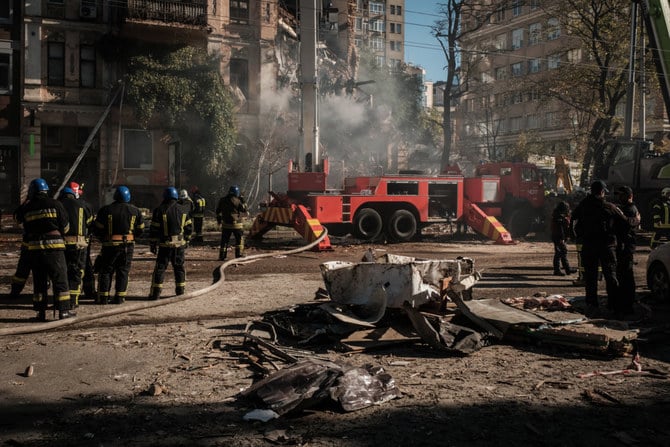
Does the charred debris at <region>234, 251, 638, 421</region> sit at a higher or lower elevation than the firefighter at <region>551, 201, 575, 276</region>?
lower

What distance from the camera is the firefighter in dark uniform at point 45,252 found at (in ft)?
25.7

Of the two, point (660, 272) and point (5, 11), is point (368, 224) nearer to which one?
point (660, 272)

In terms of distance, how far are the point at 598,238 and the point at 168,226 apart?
657 centimetres

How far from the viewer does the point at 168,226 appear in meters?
9.64

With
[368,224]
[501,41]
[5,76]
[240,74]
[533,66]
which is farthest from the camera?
[501,41]

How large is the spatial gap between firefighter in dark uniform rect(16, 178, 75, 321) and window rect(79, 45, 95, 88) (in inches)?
863

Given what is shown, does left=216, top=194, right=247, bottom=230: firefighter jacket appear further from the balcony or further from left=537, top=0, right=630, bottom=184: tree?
left=537, top=0, right=630, bottom=184: tree

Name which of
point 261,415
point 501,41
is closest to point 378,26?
point 501,41

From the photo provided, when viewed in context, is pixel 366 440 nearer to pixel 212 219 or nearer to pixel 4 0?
pixel 212 219

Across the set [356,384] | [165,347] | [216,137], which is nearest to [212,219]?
[216,137]

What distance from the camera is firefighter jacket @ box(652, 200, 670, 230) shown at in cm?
1159

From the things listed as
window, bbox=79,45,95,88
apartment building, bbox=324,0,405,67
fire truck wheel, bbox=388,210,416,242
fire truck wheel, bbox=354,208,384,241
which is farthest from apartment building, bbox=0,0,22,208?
apartment building, bbox=324,0,405,67

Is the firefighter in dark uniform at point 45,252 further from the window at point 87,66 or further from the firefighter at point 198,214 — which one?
the window at point 87,66

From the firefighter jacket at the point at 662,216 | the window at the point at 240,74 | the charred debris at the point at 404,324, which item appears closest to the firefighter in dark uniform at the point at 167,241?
the charred debris at the point at 404,324
